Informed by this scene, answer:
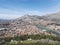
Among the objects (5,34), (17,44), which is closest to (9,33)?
(5,34)

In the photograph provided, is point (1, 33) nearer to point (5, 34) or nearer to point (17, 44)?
point (5, 34)

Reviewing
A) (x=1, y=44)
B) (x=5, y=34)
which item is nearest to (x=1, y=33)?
(x=5, y=34)

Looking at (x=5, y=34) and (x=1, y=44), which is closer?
(x=1, y=44)

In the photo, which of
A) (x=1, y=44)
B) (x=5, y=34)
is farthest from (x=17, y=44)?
(x=5, y=34)

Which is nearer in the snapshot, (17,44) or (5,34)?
(17,44)

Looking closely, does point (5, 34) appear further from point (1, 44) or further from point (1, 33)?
point (1, 44)

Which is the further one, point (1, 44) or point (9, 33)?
point (9, 33)

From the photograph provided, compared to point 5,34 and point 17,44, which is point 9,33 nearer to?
point 5,34
